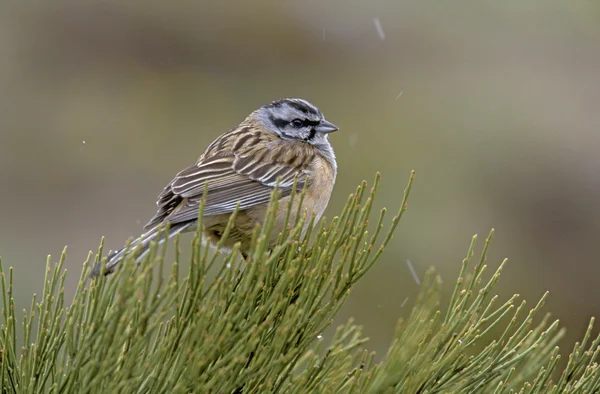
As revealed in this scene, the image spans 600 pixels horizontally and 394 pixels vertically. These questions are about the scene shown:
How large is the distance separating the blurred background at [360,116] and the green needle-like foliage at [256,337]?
536 cm

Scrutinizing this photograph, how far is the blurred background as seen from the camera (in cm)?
839

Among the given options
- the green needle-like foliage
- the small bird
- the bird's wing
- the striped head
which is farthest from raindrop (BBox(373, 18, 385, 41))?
the green needle-like foliage

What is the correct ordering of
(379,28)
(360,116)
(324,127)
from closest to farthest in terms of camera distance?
(324,127)
(360,116)
(379,28)

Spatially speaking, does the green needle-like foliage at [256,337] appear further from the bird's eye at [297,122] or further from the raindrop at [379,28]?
the raindrop at [379,28]

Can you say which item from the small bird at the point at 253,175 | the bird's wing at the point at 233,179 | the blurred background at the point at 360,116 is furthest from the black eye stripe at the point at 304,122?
the blurred background at the point at 360,116

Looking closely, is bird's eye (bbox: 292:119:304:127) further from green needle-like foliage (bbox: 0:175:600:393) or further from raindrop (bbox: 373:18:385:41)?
raindrop (bbox: 373:18:385:41)

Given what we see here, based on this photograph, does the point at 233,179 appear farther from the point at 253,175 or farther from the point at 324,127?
the point at 324,127

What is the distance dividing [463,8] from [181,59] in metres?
4.07

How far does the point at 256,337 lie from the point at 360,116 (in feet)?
28.6

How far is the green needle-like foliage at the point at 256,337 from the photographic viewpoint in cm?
196

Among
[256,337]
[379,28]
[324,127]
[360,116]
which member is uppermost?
[379,28]

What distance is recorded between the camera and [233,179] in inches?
165

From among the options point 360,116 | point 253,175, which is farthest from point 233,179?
point 360,116

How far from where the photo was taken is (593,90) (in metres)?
10.6
